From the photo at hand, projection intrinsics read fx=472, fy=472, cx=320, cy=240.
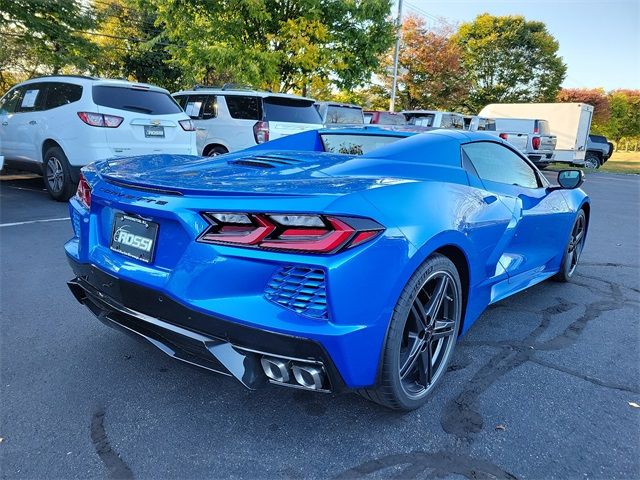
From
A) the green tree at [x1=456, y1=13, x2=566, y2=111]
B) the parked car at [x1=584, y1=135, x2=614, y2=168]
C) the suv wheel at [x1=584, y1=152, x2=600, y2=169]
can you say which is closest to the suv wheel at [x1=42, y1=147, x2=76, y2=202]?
the parked car at [x1=584, y1=135, x2=614, y2=168]

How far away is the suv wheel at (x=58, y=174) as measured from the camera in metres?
6.90

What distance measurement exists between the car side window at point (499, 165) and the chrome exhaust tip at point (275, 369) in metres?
1.91

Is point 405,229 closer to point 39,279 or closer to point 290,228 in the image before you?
point 290,228

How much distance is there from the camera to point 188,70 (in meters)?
15.7

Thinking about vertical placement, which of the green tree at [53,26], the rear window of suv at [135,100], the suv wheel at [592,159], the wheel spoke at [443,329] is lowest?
the suv wheel at [592,159]

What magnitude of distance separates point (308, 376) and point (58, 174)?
668cm

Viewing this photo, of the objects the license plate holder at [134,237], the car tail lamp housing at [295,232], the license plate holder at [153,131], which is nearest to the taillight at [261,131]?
the license plate holder at [153,131]

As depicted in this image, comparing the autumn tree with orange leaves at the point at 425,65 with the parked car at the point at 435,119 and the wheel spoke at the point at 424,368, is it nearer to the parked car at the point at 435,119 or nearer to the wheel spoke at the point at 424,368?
the parked car at the point at 435,119

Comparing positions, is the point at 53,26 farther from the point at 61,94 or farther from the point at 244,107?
the point at 244,107

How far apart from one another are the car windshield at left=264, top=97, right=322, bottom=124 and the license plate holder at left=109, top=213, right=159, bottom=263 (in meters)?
6.82

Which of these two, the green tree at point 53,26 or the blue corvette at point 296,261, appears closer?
the blue corvette at point 296,261

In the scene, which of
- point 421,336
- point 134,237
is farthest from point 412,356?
point 134,237

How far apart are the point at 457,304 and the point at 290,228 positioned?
1.20 metres

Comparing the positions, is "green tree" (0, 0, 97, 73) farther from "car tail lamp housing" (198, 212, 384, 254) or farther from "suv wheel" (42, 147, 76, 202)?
"car tail lamp housing" (198, 212, 384, 254)
